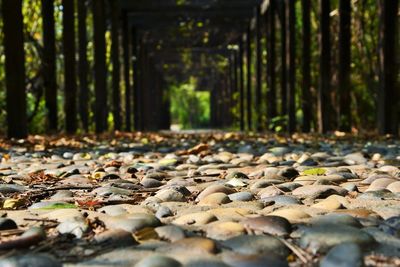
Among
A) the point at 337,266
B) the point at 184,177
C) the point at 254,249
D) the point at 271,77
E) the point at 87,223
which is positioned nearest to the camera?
the point at 337,266

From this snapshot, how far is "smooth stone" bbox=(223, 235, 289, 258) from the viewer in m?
1.46

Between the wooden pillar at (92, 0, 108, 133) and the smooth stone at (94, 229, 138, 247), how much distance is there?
10.3m

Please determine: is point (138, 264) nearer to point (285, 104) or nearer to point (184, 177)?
point (184, 177)

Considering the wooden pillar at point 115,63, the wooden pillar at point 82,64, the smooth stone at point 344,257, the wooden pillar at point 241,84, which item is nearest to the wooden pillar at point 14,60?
the wooden pillar at point 82,64

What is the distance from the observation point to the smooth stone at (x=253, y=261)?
133 centimetres

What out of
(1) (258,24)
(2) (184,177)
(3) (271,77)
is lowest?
(2) (184,177)

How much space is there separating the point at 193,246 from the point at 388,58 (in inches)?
224

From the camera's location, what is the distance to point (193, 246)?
150 cm

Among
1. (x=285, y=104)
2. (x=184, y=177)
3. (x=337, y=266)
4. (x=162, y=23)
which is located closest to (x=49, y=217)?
(x=337, y=266)

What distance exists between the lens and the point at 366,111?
36.8 ft

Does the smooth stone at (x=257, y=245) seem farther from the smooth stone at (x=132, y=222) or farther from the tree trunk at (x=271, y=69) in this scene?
the tree trunk at (x=271, y=69)

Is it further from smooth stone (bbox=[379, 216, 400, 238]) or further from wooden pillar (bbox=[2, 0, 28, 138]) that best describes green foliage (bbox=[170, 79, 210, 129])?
smooth stone (bbox=[379, 216, 400, 238])

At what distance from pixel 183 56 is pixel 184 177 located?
2673 centimetres

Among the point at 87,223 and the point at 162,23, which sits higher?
the point at 162,23
